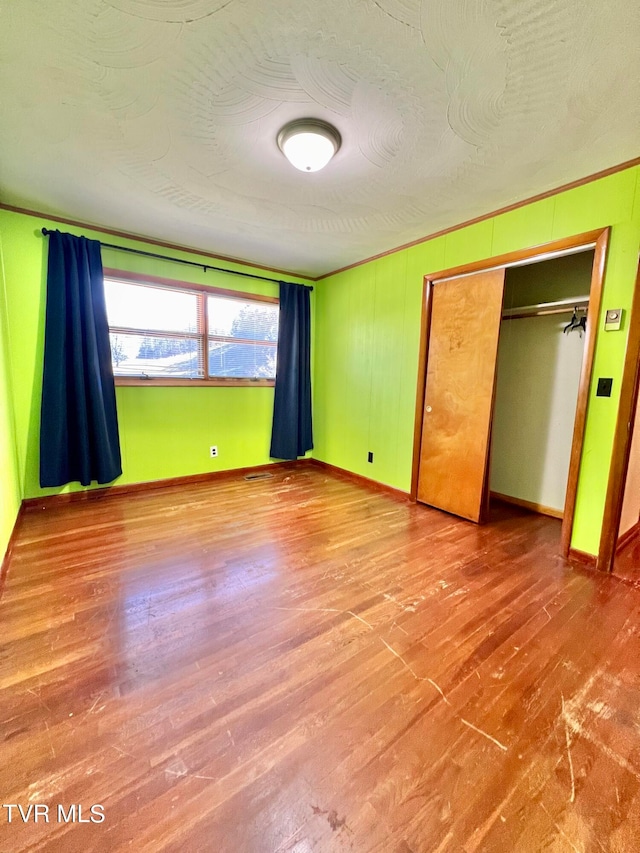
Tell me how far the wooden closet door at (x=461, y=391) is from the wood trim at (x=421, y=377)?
0.04m

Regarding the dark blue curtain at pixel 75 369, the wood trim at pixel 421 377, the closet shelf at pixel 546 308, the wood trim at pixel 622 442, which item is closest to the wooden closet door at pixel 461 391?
the wood trim at pixel 421 377

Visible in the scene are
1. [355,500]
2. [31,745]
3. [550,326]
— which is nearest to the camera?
[31,745]

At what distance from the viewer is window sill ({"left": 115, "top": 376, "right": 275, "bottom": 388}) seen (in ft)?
10.9

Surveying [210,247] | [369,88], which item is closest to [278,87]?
[369,88]

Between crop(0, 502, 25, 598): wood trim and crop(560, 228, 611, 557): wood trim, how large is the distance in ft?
11.6

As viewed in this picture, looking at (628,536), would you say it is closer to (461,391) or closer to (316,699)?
(461,391)

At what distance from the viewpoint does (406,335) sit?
3.38m

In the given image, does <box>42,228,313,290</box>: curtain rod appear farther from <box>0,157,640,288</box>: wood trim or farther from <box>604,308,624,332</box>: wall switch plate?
<box>604,308,624,332</box>: wall switch plate

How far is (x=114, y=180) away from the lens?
2.28 metres

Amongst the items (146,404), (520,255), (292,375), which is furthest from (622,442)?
(146,404)

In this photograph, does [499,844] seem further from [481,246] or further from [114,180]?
[114,180]

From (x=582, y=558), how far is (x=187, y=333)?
3951 mm

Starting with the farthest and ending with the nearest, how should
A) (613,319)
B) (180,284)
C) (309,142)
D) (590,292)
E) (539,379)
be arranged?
(180,284), (539,379), (590,292), (613,319), (309,142)

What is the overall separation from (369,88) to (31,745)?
285 centimetres
